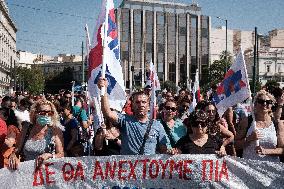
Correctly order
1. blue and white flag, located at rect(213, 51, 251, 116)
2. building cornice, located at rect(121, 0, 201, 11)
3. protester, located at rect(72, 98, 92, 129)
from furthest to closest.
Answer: building cornice, located at rect(121, 0, 201, 11), protester, located at rect(72, 98, 92, 129), blue and white flag, located at rect(213, 51, 251, 116)

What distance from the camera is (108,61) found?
561 centimetres

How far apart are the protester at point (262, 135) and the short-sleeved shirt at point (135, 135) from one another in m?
1.03

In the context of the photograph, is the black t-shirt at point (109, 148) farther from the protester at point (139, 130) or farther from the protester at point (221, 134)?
the protester at point (221, 134)

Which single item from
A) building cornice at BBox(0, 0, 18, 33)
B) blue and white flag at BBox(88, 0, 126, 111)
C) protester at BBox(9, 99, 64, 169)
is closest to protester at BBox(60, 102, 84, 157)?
blue and white flag at BBox(88, 0, 126, 111)

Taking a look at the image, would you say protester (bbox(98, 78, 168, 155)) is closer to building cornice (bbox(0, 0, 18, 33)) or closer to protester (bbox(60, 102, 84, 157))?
protester (bbox(60, 102, 84, 157))

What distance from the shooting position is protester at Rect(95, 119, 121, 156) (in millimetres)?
5574

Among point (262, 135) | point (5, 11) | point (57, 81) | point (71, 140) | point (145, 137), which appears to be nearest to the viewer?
point (145, 137)

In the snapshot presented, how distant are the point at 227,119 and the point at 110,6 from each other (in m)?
2.55

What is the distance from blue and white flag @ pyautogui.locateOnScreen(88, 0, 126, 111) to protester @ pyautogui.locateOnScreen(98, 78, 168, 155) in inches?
26.8

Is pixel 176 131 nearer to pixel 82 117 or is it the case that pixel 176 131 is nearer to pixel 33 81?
pixel 82 117

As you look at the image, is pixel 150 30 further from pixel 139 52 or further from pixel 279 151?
pixel 279 151

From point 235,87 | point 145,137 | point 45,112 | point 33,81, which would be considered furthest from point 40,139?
point 33,81

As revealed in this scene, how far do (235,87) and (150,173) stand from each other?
1.51 metres

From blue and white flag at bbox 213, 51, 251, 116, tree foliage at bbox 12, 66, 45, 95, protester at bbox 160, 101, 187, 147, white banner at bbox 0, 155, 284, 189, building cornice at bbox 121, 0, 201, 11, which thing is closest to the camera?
white banner at bbox 0, 155, 284, 189
